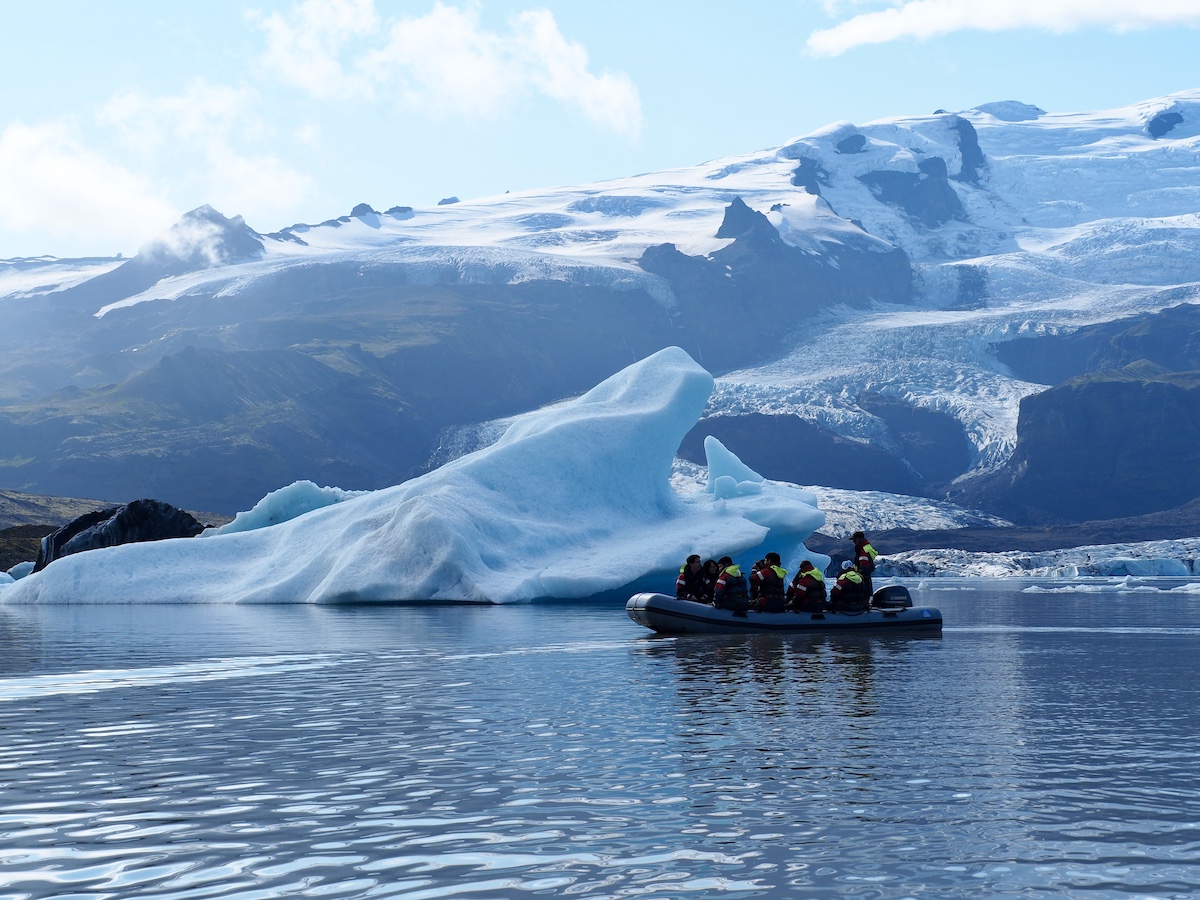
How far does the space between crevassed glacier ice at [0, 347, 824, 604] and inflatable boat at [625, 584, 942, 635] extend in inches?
542

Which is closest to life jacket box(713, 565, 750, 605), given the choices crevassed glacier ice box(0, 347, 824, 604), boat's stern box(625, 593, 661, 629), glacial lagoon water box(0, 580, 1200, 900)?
boat's stern box(625, 593, 661, 629)

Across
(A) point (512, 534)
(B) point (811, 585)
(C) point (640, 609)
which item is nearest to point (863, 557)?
(B) point (811, 585)

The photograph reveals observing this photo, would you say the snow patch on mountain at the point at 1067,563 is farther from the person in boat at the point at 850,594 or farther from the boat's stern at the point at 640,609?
the boat's stern at the point at 640,609

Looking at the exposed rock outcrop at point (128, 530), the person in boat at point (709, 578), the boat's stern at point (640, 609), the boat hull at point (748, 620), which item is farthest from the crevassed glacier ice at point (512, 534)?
the boat hull at point (748, 620)

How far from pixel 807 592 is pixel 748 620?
59.6 inches

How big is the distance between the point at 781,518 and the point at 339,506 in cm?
1821

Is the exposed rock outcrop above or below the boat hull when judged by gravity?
above

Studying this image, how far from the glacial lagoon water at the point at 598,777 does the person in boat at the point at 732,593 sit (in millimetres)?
4289

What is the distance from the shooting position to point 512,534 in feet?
155

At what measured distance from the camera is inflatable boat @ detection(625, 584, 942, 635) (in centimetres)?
2980

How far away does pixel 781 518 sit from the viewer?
53.6 meters

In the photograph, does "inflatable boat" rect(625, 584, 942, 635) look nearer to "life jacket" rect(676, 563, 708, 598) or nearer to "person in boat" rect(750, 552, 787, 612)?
"person in boat" rect(750, 552, 787, 612)

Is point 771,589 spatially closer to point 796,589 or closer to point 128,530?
point 796,589

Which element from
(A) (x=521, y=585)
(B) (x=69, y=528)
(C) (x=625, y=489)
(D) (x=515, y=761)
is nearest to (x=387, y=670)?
(D) (x=515, y=761)
